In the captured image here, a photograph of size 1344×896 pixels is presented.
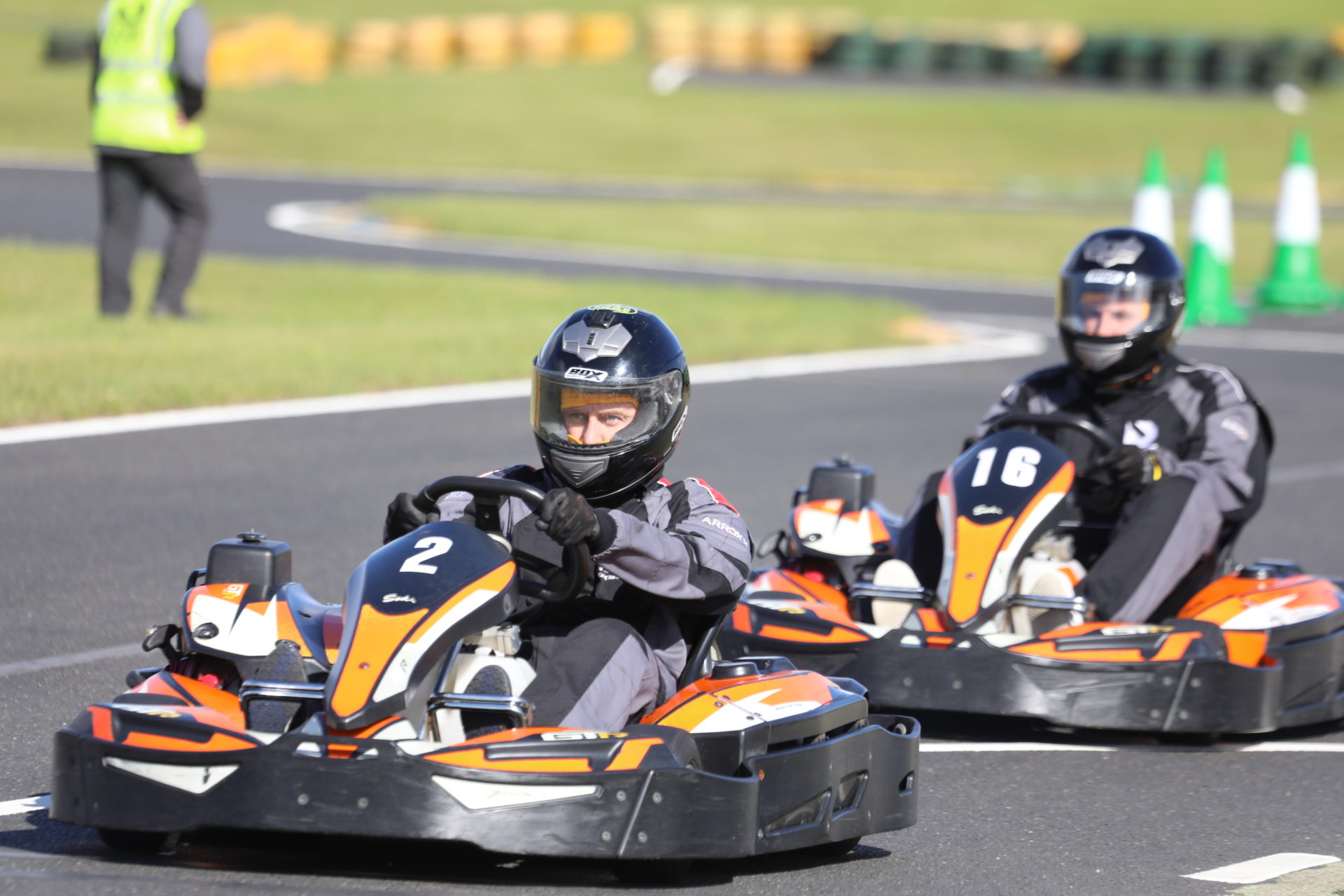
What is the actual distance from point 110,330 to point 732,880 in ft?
28.0

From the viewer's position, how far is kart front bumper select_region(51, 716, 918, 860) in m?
3.79

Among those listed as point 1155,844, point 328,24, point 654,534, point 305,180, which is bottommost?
point 1155,844

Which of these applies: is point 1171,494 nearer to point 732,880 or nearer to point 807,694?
point 807,694

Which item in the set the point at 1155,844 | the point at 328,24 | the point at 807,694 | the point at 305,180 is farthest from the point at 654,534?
the point at 328,24

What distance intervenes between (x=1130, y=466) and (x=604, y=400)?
7.40 ft

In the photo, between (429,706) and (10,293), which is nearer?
(429,706)

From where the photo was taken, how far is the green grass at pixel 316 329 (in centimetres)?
1074

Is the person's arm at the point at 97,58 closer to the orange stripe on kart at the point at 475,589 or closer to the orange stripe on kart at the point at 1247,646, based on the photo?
the orange stripe on kart at the point at 1247,646

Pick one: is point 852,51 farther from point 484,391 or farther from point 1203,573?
point 1203,573

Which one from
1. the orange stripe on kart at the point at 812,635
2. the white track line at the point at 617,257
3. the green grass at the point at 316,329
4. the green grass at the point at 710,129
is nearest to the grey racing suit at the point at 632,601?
the orange stripe on kart at the point at 812,635

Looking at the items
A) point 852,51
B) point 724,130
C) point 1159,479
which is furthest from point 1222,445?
point 852,51

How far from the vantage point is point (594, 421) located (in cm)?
459

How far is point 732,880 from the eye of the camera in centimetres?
423

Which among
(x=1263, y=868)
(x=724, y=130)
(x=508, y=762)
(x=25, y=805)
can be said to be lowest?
(x=1263, y=868)
